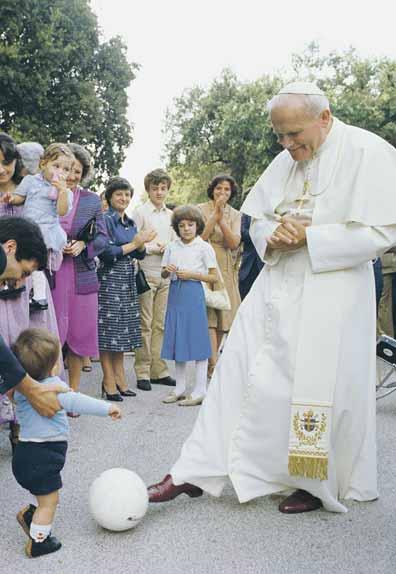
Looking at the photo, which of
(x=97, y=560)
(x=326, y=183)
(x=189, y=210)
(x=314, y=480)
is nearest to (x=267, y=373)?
(x=314, y=480)

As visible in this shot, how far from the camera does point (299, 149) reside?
4457 mm

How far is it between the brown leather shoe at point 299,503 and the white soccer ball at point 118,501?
0.85 m

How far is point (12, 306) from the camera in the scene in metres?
5.07

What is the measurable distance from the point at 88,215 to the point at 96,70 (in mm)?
27558

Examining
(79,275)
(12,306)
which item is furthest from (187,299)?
(12,306)

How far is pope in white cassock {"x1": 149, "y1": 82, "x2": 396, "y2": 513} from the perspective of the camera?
4266 mm

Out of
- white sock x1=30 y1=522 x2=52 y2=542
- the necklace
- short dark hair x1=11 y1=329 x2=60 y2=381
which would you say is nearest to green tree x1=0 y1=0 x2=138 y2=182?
the necklace

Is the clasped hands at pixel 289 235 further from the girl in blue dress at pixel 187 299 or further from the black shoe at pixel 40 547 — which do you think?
the girl in blue dress at pixel 187 299

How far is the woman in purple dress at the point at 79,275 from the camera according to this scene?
21.9 feet

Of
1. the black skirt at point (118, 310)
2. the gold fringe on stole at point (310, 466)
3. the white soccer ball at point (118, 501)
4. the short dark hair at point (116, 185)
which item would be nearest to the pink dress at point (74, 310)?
the black skirt at point (118, 310)

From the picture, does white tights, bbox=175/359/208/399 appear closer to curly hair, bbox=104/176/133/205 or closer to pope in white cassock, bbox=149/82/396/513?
curly hair, bbox=104/176/133/205

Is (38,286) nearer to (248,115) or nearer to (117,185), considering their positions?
(117,185)

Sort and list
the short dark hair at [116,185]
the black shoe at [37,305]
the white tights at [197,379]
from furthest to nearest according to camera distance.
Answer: the short dark hair at [116,185]
the white tights at [197,379]
the black shoe at [37,305]

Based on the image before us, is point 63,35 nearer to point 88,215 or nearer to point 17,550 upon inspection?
point 88,215
